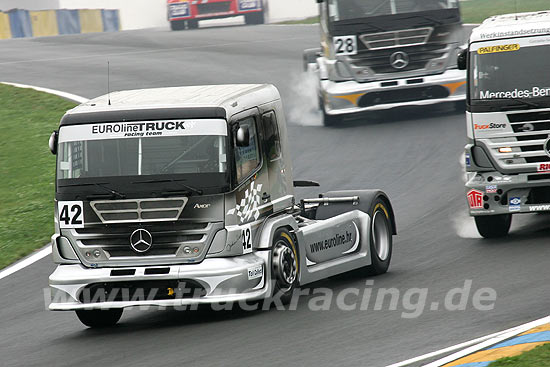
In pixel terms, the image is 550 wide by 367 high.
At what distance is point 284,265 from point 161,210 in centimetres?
138

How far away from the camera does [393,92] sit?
2177 centimetres

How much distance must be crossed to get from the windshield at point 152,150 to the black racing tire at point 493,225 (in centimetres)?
479

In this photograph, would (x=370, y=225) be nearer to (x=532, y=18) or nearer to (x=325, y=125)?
(x=532, y=18)

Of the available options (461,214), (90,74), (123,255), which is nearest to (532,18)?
(461,214)

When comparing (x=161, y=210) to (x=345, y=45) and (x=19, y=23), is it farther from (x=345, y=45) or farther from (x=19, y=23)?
(x=19, y=23)

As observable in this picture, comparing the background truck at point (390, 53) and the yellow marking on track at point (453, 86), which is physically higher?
the background truck at point (390, 53)

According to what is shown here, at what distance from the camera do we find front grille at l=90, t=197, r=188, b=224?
10.3 metres

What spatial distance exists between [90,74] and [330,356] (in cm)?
2200

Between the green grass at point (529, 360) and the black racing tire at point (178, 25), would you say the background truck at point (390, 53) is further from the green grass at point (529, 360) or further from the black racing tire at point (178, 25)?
the black racing tire at point (178, 25)

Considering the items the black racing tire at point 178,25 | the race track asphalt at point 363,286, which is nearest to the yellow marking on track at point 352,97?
the race track asphalt at point 363,286

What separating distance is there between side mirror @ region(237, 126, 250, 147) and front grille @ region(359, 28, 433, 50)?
1131 cm

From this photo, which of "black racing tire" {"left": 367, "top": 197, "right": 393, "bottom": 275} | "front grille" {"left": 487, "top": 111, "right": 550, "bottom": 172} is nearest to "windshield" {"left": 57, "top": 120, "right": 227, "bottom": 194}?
"black racing tire" {"left": 367, "top": 197, "right": 393, "bottom": 275}

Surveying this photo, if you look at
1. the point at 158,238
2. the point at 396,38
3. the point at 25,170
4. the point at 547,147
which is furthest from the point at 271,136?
the point at 396,38

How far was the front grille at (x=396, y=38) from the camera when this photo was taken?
841 inches
